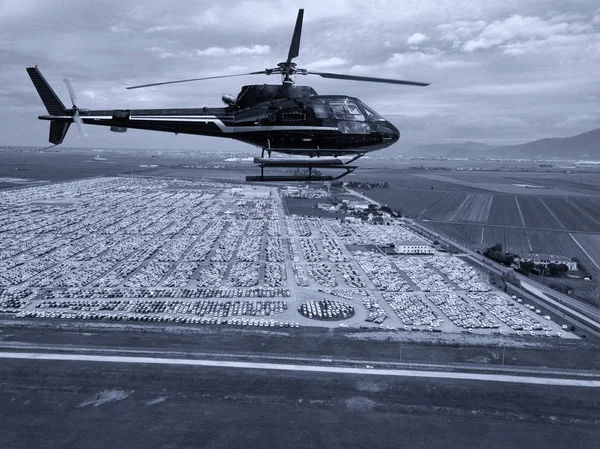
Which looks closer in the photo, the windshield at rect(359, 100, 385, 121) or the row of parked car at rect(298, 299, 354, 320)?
the windshield at rect(359, 100, 385, 121)

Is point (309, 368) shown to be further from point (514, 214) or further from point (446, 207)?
point (446, 207)

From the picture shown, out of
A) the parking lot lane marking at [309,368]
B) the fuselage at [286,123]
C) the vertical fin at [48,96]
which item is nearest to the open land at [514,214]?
the parking lot lane marking at [309,368]

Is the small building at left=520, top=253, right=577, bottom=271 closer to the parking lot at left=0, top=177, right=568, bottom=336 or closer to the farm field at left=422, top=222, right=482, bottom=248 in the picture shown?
the parking lot at left=0, top=177, right=568, bottom=336

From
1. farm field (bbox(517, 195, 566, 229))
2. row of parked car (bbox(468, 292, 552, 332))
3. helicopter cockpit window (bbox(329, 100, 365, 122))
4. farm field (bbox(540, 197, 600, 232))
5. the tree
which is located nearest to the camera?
helicopter cockpit window (bbox(329, 100, 365, 122))

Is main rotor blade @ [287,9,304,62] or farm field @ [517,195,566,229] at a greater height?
main rotor blade @ [287,9,304,62]

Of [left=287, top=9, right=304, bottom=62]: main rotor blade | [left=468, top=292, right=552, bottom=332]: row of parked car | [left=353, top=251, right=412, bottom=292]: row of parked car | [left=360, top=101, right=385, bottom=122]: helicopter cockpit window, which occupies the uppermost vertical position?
[left=287, top=9, right=304, bottom=62]: main rotor blade

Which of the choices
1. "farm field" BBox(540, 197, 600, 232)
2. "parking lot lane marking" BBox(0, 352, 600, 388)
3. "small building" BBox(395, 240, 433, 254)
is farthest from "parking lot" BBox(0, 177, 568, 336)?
"farm field" BBox(540, 197, 600, 232)

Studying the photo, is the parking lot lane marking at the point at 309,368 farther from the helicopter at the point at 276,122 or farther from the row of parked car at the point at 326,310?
the helicopter at the point at 276,122
